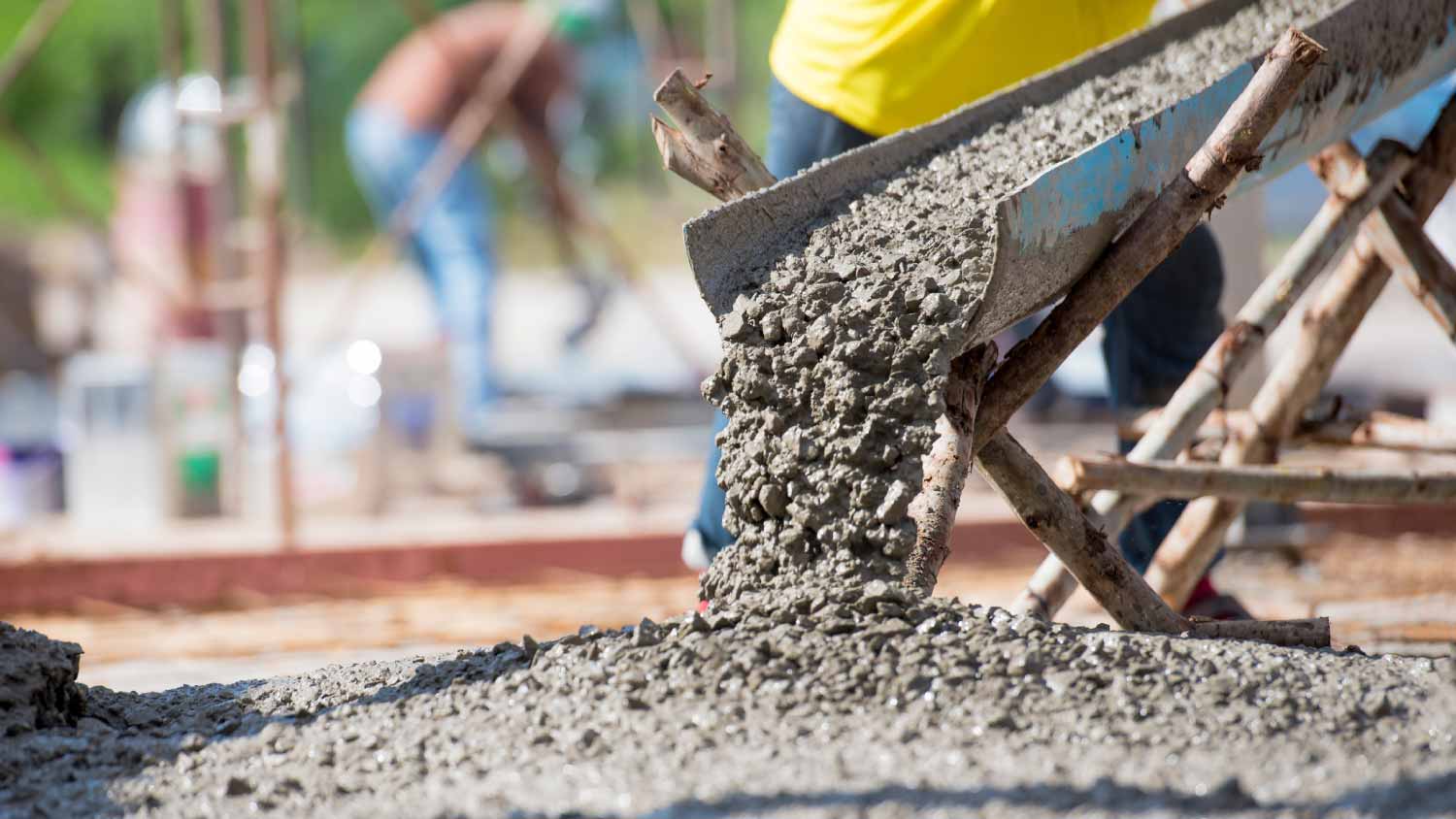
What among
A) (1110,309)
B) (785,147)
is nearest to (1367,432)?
(1110,309)

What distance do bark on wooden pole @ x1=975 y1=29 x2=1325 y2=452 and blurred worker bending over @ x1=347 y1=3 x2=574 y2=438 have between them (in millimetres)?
3892

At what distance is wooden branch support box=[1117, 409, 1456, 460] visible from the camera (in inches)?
123

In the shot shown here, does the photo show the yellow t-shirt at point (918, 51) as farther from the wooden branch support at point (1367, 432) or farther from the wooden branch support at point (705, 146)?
the wooden branch support at point (1367, 432)

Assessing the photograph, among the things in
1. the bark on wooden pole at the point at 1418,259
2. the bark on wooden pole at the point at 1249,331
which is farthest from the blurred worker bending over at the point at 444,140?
the bark on wooden pole at the point at 1418,259

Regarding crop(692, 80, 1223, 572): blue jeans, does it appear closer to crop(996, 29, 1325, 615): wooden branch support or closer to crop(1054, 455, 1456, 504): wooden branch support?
crop(1054, 455, 1456, 504): wooden branch support

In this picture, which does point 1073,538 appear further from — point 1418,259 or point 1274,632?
point 1418,259

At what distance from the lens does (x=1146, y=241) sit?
2283 millimetres

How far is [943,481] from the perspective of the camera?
2100 mm

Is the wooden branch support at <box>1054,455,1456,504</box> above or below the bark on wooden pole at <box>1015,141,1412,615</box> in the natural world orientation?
below

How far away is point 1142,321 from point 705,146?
1.09m

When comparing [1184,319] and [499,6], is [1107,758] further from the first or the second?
[499,6]

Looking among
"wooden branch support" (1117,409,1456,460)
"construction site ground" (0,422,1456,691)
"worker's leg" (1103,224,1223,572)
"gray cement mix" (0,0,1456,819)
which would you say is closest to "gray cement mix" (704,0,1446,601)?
"gray cement mix" (0,0,1456,819)

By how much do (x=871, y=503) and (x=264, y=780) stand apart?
2.59 feet

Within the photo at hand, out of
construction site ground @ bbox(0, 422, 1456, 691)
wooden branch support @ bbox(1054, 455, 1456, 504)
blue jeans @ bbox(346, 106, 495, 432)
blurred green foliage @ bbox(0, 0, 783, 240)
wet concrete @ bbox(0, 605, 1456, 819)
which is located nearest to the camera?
wet concrete @ bbox(0, 605, 1456, 819)
